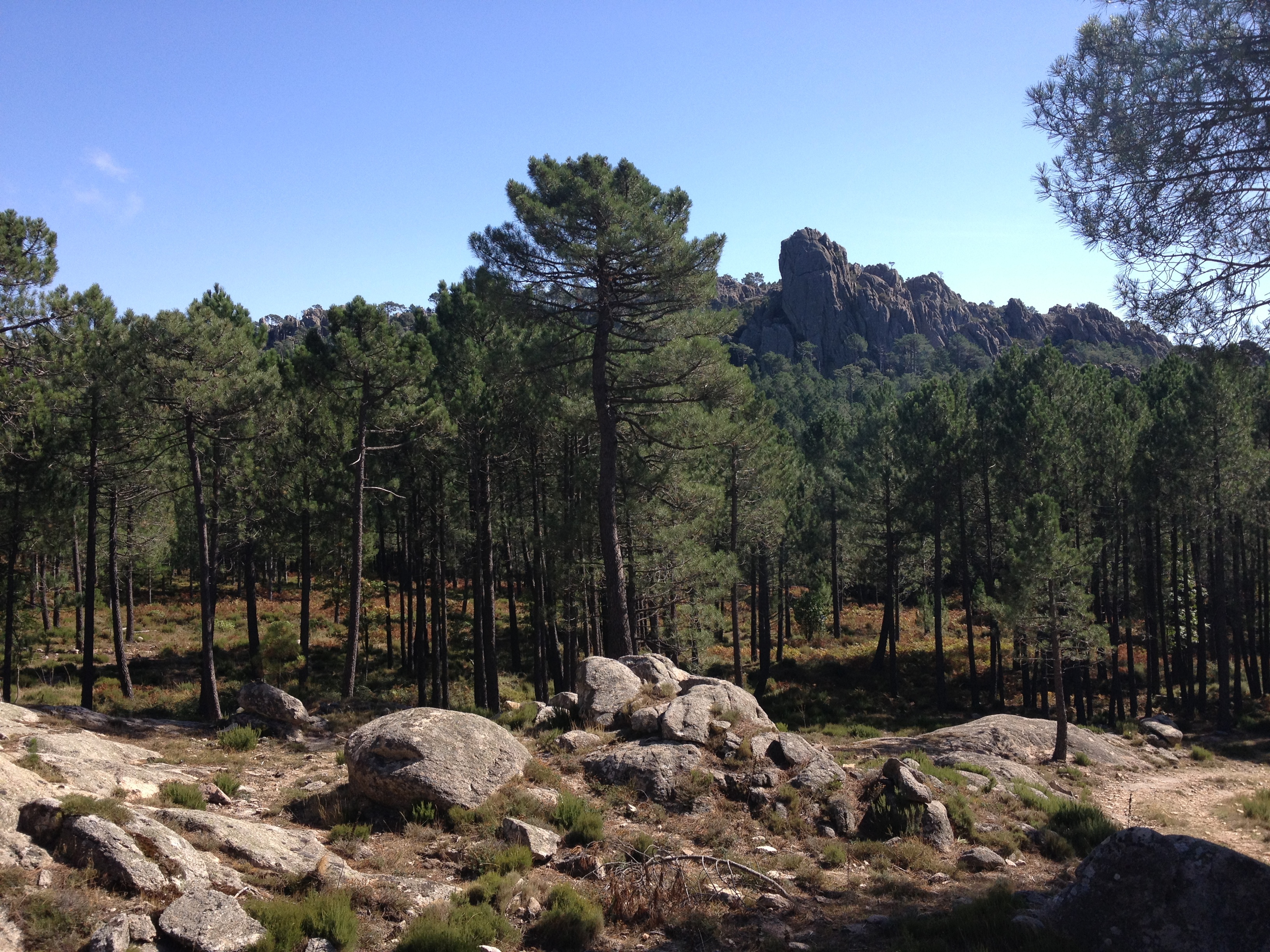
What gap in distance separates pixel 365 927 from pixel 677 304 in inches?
528

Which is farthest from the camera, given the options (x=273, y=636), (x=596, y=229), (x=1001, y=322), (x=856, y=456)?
(x=1001, y=322)

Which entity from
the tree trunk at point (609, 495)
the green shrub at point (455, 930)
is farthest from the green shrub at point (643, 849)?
the tree trunk at point (609, 495)

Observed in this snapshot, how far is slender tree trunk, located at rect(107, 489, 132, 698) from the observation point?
1969 centimetres

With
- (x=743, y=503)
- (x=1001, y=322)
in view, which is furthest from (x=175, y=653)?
(x=1001, y=322)

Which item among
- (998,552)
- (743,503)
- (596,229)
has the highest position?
(596,229)

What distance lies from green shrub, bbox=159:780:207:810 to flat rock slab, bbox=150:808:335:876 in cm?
88

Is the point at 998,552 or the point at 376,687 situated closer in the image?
the point at 376,687

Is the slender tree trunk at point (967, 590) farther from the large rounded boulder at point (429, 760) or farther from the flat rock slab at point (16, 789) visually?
the flat rock slab at point (16, 789)

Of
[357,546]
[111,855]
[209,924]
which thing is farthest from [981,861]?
[357,546]

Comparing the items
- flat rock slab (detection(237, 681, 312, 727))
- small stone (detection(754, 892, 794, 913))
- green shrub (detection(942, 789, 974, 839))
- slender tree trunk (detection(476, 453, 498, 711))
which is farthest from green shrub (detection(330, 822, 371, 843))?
slender tree trunk (detection(476, 453, 498, 711))

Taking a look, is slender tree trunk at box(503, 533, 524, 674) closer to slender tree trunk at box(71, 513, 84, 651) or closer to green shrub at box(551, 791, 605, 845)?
slender tree trunk at box(71, 513, 84, 651)

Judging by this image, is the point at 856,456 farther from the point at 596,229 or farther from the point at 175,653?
the point at 175,653

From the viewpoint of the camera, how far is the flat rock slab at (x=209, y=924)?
5.87 metres

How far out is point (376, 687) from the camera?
2712 cm
